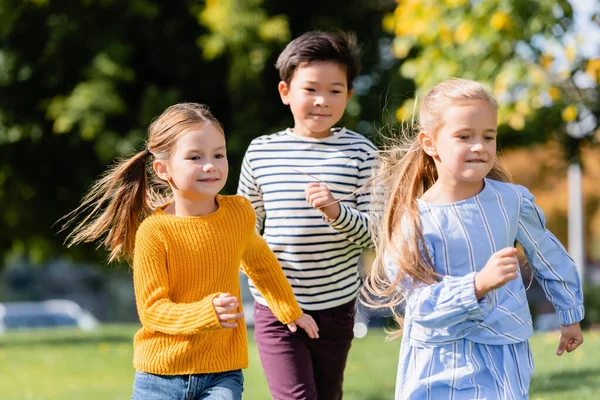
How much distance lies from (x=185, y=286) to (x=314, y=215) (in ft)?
Answer: 3.02

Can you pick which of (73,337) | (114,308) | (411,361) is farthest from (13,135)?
(114,308)

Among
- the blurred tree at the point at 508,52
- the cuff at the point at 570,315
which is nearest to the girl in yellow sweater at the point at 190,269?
the cuff at the point at 570,315

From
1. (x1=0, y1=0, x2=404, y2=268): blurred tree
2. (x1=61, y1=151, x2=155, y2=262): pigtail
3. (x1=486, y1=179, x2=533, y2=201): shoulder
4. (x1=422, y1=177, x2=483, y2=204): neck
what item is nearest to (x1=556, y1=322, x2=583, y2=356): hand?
(x1=486, y1=179, x2=533, y2=201): shoulder

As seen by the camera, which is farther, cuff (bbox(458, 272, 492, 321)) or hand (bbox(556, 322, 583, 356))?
hand (bbox(556, 322, 583, 356))

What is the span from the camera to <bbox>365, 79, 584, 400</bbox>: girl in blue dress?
3.07 meters

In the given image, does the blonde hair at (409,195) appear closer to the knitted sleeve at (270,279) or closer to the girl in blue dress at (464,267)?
the girl in blue dress at (464,267)

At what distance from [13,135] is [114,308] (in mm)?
24773

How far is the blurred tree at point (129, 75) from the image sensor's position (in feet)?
39.1

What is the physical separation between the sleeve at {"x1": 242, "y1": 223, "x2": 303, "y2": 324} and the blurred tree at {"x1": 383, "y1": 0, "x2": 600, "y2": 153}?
422 cm

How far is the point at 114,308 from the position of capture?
37000mm

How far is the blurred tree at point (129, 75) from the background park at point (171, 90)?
0.02 metres

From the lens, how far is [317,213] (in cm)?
406

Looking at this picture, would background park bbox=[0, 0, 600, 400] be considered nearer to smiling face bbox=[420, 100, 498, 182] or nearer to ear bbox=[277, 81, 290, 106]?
ear bbox=[277, 81, 290, 106]

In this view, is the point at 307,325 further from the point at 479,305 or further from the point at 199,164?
the point at 479,305
